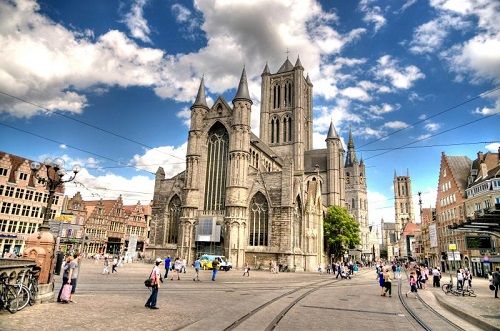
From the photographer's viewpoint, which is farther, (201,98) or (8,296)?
(201,98)

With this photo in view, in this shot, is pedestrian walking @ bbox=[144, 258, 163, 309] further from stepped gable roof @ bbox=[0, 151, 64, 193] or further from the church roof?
the church roof

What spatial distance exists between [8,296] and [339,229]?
5408 centimetres

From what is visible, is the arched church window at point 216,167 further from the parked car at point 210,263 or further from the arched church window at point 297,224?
the arched church window at point 297,224

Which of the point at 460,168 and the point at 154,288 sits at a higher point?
the point at 460,168

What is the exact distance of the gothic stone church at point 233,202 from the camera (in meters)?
42.2

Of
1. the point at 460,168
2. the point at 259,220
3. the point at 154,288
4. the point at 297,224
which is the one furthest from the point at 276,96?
the point at 154,288

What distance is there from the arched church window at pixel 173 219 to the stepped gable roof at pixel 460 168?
39092 mm

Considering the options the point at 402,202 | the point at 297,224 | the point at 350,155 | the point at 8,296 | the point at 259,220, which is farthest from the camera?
the point at 402,202

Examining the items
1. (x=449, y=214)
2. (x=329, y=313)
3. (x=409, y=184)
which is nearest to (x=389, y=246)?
(x=409, y=184)

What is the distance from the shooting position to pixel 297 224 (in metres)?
47.0

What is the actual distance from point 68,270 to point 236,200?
3186cm

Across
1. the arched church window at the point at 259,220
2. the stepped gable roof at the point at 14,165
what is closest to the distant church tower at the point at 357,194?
A: the arched church window at the point at 259,220

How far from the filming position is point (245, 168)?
4488 cm

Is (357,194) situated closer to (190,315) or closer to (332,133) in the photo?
(332,133)
